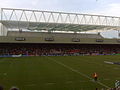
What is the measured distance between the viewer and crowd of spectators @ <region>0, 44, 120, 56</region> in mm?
69750

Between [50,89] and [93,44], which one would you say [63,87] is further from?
[93,44]

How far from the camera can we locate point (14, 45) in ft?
245

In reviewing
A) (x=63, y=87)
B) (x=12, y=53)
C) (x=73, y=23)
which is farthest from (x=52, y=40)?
(x=63, y=87)

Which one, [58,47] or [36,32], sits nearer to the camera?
[58,47]

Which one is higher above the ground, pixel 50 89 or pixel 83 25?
pixel 83 25

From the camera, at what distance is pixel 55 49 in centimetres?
7744

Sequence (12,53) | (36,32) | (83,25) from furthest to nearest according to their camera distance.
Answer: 1. (36,32)
2. (83,25)
3. (12,53)

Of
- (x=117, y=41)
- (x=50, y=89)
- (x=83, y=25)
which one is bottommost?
A: (x=50, y=89)

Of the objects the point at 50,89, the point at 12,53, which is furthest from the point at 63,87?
the point at 12,53

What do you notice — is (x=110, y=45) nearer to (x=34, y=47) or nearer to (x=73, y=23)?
(x=73, y=23)

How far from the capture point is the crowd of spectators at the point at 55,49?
6975 centimetres

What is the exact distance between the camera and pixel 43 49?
75.9m

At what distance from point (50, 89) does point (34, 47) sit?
5961 centimetres

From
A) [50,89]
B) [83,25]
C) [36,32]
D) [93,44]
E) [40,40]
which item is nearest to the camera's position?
[50,89]
